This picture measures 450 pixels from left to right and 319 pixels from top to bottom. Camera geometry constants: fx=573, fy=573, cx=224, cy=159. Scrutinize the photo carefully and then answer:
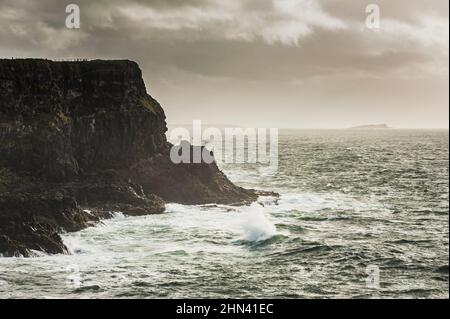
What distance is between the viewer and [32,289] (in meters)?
33.5

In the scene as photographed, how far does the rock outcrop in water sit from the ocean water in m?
3.22

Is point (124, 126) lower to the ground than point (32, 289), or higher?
higher

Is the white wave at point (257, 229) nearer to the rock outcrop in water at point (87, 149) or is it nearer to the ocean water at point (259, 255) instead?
the ocean water at point (259, 255)

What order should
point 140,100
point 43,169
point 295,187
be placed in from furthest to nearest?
point 295,187 < point 140,100 < point 43,169

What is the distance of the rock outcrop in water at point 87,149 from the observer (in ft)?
177

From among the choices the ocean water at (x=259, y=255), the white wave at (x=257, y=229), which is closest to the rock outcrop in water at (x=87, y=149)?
the ocean water at (x=259, y=255)

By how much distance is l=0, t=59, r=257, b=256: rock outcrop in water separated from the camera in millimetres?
53969

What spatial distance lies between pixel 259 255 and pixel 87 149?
27.7m

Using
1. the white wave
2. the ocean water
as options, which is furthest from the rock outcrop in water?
the white wave

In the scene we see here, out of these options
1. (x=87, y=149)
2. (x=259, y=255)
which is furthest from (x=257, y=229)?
(x=87, y=149)

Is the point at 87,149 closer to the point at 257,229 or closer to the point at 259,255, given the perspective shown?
the point at 257,229

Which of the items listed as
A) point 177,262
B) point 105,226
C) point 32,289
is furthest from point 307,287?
point 105,226
